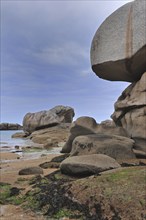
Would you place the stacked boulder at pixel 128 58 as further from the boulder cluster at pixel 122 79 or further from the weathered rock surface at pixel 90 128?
the weathered rock surface at pixel 90 128

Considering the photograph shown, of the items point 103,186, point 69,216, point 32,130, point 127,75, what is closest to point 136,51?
point 127,75

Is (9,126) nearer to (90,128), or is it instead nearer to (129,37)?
(90,128)

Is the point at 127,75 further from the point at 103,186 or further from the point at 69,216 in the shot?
the point at 69,216

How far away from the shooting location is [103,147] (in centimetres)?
1090

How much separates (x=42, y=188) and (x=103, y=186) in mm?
1525

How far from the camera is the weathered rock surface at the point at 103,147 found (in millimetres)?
10815

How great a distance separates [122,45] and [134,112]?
334 cm

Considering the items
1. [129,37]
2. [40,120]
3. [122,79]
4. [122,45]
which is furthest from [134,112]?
[40,120]

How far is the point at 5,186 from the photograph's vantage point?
7.31 meters

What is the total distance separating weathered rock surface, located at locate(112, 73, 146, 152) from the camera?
1314cm

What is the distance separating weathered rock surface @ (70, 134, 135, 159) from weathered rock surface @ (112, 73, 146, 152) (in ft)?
5.32

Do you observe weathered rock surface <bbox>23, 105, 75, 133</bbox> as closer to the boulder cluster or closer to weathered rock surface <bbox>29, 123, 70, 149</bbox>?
weathered rock surface <bbox>29, 123, 70, 149</bbox>

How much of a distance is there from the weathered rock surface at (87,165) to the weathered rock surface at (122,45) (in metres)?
6.72

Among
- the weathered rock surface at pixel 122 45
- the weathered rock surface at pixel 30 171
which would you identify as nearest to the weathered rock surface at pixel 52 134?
the weathered rock surface at pixel 122 45
